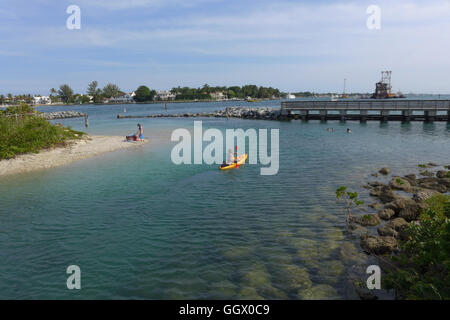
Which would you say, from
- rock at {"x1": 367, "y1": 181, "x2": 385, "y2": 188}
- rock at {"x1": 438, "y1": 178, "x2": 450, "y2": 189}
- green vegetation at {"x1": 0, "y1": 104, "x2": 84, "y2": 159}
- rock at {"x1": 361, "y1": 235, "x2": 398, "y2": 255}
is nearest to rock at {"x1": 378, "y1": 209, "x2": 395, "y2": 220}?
rock at {"x1": 361, "y1": 235, "x2": 398, "y2": 255}

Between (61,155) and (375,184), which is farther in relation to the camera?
(61,155)

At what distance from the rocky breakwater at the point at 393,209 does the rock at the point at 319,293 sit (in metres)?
2.99

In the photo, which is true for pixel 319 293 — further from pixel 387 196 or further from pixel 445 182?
pixel 445 182

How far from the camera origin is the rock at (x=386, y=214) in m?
13.7

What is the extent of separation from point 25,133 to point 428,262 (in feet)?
108

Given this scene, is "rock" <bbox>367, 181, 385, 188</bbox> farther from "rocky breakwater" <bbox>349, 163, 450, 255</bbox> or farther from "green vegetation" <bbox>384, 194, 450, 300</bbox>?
"green vegetation" <bbox>384, 194, 450, 300</bbox>

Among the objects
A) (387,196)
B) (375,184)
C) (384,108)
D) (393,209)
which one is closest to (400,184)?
(375,184)

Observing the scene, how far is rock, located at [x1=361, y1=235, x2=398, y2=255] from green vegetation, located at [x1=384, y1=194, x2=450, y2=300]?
828mm

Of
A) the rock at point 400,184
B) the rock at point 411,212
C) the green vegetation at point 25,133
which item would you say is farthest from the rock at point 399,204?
the green vegetation at point 25,133

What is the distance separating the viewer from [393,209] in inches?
559

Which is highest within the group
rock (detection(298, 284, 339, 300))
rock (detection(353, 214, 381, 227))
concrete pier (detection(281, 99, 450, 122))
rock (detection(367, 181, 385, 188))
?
concrete pier (detection(281, 99, 450, 122))

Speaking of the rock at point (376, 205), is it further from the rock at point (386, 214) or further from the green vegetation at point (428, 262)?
the green vegetation at point (428, 262)

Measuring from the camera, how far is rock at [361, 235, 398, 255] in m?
10.7
